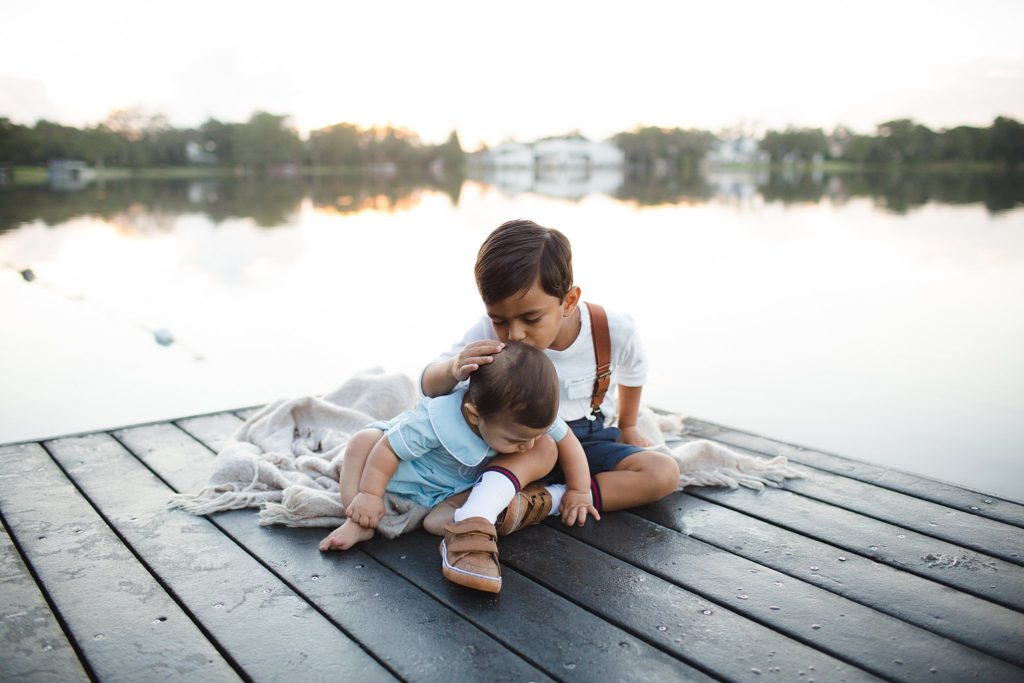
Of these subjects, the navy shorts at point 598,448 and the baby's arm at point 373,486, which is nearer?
the baby's arm at point 373,486

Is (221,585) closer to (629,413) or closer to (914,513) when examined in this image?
(629,413)

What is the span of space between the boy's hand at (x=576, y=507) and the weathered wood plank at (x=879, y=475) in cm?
96

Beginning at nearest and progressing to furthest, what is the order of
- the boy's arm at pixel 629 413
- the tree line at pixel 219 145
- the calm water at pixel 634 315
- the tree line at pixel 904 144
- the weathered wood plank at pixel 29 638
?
the weathered wood plank at pixel 29 638, the boy's arm at pixel 629 413, the calm water at pixel 634 315, the tree line at pixel 219 145, the tree line at pixel 904 144

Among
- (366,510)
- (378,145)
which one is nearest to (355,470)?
(366,510)

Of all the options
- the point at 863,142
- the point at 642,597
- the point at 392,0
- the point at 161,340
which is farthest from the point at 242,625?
the point at 863,142

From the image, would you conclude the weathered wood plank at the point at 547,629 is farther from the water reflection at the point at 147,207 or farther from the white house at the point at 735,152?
the white house at the point at 735,152

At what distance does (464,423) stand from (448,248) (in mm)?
9892

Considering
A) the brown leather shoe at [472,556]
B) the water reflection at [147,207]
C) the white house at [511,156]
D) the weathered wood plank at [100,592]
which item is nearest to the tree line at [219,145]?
the water reflection at [147,207]

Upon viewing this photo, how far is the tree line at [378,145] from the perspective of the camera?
40.2 meters

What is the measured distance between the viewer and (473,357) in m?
2.00

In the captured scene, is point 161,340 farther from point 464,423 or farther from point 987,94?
point 987,94

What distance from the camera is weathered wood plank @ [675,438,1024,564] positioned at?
212cm

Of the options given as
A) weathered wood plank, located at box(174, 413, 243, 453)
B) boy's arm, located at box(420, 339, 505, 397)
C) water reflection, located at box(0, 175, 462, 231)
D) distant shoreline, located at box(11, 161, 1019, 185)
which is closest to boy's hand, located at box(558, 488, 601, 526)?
boy's arm, located at box(420, 339, 505, 397)

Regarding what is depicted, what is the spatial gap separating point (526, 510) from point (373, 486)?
1.39ft
